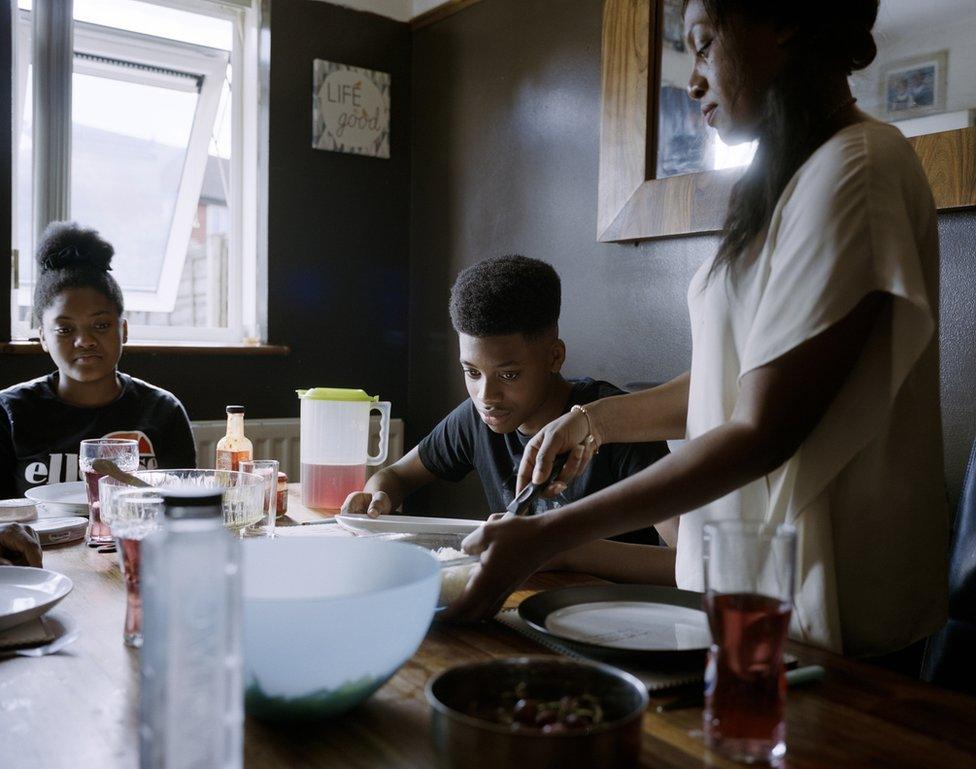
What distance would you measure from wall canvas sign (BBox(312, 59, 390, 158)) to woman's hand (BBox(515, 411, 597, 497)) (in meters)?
2.27

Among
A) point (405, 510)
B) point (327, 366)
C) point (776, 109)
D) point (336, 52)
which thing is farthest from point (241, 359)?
point (776, 109)

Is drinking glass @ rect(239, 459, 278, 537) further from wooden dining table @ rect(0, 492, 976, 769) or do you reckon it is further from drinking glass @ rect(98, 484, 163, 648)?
wooden dining table @ rect(0, 492, 976, 769)

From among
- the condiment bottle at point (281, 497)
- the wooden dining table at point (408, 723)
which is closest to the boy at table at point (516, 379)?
the condiment bottle at point (281, 497)

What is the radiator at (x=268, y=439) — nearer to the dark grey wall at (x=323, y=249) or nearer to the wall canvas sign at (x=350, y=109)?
the dark grey wall at (x=323, y=249)

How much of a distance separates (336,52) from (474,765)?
3.13m

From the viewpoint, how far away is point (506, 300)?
5.76 ft

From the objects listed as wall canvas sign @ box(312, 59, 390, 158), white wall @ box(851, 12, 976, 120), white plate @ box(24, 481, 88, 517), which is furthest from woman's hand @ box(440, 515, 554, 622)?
wall canvas sign @ box(312, 59, 390, 158)

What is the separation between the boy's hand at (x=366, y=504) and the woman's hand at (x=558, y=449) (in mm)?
445

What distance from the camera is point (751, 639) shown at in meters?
0.65

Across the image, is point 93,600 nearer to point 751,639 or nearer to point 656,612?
point 656,612

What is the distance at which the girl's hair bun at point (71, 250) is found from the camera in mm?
2305

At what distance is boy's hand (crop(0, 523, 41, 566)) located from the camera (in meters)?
1.20

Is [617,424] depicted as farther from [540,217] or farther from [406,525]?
[540,217]

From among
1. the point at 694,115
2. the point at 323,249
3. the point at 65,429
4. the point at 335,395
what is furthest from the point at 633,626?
Answer: the point at 323,249
